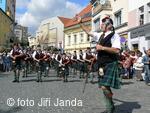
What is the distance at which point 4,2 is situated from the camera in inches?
2621

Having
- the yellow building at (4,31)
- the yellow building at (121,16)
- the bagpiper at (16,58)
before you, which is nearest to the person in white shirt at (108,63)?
the bagpiper at (16,58)

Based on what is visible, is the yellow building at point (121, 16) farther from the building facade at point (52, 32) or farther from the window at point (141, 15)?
the building facade at point (52, 32)

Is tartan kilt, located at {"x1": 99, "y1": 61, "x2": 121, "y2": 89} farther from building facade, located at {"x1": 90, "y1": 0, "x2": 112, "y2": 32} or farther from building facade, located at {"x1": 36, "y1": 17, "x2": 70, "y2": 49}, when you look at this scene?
building facade, located at {"x1": 36, "y1": 17, "x2": 70, "y2": 49}

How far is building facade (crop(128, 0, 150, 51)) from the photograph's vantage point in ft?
Result: 92.2

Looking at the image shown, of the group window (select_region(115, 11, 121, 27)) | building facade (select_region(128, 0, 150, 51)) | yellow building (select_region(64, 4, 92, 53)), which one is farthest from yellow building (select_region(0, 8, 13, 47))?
building facade (select_region(128, 0, 150, 51))

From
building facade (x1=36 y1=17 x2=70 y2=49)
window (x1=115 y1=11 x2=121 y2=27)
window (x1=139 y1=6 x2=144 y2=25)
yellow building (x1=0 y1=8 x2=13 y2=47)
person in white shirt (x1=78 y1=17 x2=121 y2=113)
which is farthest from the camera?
building facade (x1=36 y1=17 x2=70 y2=49)

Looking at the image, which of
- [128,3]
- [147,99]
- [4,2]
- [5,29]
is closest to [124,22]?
[128,3]

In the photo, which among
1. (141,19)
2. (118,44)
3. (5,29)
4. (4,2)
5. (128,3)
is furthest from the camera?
(4,2)

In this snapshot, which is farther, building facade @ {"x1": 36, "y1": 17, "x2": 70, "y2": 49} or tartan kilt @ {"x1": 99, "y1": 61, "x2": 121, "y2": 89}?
building facade @ {"x1": 36, "y1": 17, "x2": 70, "y2": 49}

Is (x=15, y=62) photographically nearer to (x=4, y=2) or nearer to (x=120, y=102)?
(x=120, y=102)

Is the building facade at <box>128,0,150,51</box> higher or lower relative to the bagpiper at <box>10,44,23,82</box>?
higher

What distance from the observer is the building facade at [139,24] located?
28.1 m

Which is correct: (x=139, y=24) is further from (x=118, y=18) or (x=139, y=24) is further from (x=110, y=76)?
(x=110, y=76)

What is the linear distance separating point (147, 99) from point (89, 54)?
23.1 feet
